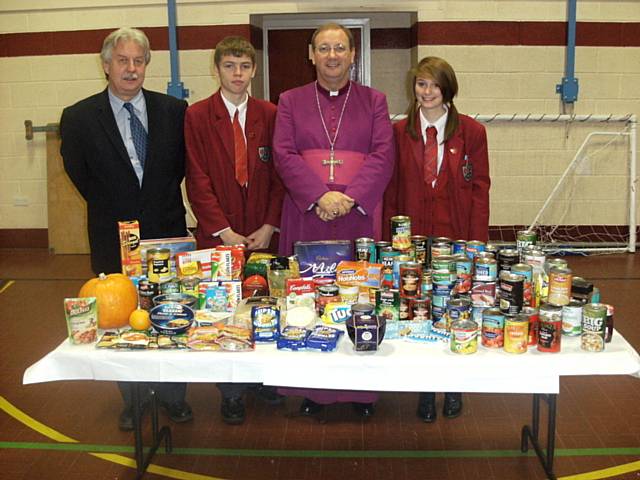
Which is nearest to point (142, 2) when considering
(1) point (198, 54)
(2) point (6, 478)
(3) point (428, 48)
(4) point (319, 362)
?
(1) point (198, 54)

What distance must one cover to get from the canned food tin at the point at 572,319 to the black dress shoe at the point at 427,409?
1120 millimetres

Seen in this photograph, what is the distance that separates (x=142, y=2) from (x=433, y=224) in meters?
4.70

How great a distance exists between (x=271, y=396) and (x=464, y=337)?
1.55 metres

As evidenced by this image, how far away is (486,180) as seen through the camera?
355 centimetres

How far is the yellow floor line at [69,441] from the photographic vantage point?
2947 mm

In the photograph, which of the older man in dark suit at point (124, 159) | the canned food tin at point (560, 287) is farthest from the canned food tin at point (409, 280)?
the older man in dark suit at point (124, 159)

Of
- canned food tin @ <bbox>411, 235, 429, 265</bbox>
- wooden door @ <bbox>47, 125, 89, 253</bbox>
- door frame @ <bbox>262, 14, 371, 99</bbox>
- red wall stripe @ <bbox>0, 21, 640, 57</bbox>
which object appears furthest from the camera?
door frame @ <bbox>262, 14, 371, 99</bbox>

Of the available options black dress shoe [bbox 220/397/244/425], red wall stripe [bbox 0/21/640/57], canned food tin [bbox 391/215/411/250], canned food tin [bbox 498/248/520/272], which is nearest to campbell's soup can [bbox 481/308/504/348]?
canned food tin [bbox 498/248/520/272]

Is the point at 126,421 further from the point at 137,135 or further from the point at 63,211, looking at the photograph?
the point at 63,211

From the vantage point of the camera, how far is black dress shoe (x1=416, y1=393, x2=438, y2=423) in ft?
11.0

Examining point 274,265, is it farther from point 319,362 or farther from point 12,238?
point 12,238

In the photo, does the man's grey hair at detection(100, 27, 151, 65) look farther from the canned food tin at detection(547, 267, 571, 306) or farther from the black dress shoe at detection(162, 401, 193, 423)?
the canned food tin at detection(547, 267, 571, 306)

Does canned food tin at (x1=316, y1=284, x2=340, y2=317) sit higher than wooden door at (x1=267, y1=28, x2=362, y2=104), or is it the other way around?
wooden door at (x1=267, y1=28, x2=362, y2=104)

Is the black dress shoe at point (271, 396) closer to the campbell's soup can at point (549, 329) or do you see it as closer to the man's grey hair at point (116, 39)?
the campbell's soup can at point (549, 329)
